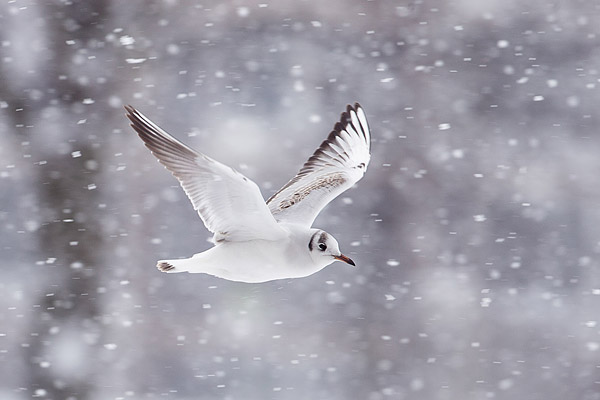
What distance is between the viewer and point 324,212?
342 centimetres

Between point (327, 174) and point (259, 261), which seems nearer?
point (259, 261)

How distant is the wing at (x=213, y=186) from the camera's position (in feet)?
4.96

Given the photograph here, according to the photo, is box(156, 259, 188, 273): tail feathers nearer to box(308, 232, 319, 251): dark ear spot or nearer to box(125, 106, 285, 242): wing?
box(125, 106, 285, 242): wing

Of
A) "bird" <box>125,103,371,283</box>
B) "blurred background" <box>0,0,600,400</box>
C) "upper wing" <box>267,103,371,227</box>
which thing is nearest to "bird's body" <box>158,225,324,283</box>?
"bird" <box>125,103,371,283</box>

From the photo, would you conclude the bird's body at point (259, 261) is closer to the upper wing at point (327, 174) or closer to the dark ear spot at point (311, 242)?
the dark ear spot at point (311, 242)

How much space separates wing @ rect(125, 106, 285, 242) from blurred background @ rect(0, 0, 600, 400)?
183 cm

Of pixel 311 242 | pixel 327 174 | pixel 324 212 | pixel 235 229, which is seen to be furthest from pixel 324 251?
pixel 324 212

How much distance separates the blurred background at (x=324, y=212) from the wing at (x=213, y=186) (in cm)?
183

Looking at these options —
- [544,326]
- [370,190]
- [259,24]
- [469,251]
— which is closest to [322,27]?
[259,24]

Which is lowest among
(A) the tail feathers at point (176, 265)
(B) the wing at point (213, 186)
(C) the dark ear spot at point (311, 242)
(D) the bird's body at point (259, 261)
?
(A) the tail feathers at point (176, 265)

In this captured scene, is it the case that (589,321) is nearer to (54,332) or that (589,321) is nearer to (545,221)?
(545,221)

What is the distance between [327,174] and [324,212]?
1.51m

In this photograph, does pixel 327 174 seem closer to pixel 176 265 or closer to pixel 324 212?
pixel 176 265

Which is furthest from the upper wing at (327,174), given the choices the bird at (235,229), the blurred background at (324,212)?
the blurred background at (324,212)
